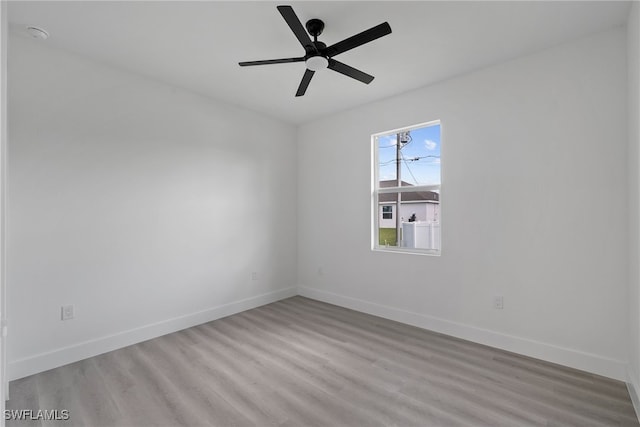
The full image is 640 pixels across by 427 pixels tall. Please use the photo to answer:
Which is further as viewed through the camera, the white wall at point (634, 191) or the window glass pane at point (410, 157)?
the window glass pane at point (410, 157)

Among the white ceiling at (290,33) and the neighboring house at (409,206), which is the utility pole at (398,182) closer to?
the neighboring house at (409,206)

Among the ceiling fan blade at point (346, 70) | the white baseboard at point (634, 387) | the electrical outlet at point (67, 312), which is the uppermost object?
the ceiling fan blade at point (346, 70)

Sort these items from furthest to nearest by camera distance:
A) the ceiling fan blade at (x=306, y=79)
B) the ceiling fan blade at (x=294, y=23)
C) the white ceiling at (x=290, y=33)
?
the ceiling fan blade at (x=306, y=79)
the white ceiling at (x=290, y=33)
the ceiling fan blade at (x=294, y=23)

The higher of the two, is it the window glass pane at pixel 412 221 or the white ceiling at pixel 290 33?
the white ceiling at pixel 290 33

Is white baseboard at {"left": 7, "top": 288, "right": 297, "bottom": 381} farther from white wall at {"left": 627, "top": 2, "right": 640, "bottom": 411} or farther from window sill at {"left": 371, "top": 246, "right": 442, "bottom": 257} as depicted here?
white wall at {"left": 627, "top": 2, "right": 640, "bottom": 411}

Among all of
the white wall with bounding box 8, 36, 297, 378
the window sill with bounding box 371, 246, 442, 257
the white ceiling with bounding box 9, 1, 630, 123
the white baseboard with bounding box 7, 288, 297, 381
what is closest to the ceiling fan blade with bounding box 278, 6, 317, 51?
the white ceiling with bounding box 9, 1, 630, 123

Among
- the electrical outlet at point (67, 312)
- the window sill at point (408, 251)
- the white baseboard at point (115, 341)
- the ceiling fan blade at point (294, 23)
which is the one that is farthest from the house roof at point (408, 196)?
the electrical outlet at point (67, 312)

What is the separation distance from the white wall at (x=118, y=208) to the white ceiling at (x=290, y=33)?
15.0 inches

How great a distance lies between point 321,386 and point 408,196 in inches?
89.5

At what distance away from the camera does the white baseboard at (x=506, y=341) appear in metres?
2.39

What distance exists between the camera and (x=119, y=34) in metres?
2.45

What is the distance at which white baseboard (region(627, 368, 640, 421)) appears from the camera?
1980 millimetres

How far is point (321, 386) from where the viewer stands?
229 cm

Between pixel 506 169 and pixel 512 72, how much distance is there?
88cm
